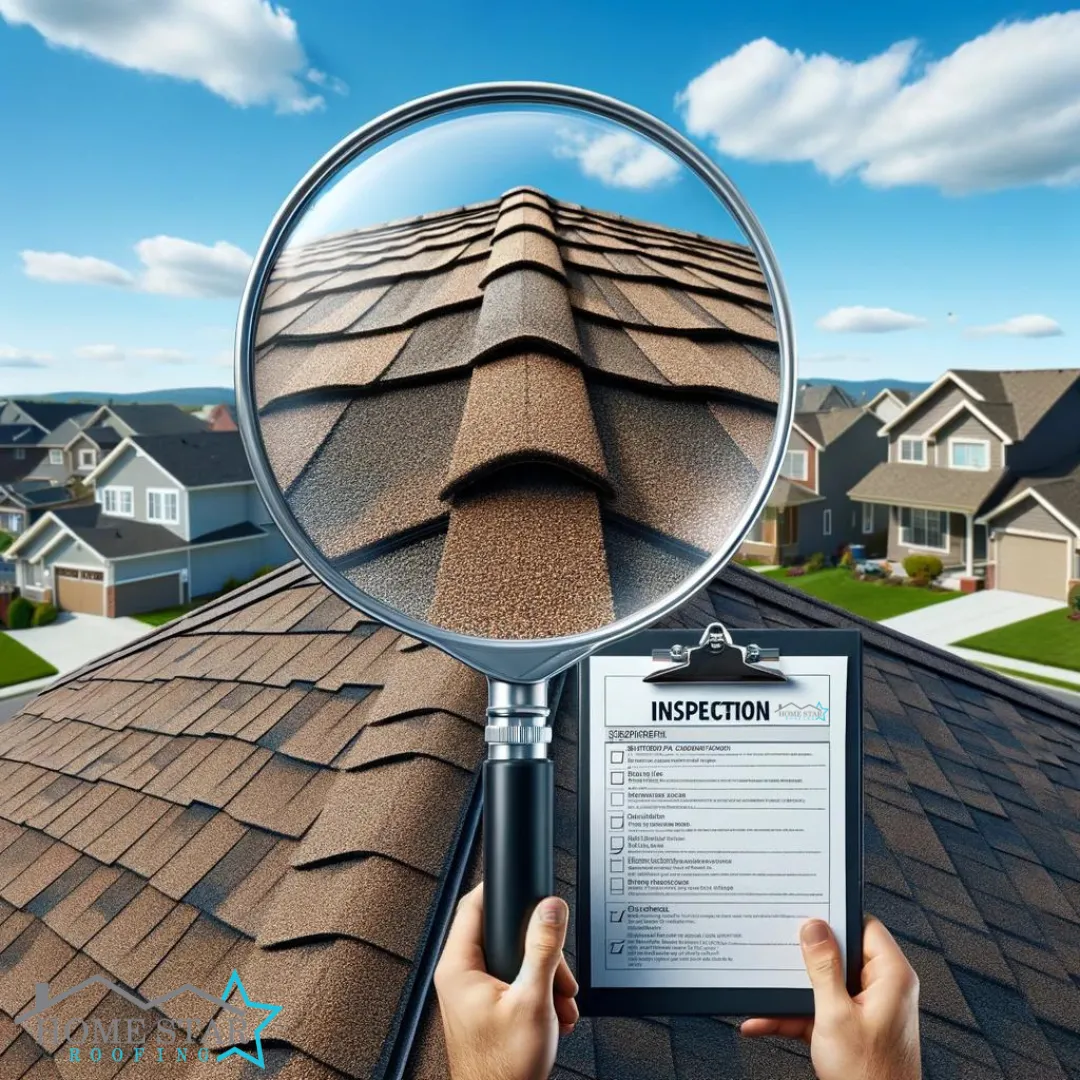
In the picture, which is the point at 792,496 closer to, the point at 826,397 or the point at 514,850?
the point at 826,397

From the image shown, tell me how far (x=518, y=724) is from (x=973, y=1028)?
3.12 feet

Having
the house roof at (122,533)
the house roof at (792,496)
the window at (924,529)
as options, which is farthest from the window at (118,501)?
the window at (924,529)

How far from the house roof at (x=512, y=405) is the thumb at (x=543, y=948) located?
27 centimetres

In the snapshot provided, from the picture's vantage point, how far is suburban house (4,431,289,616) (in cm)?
1730

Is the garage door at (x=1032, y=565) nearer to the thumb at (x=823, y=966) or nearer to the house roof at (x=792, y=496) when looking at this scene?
the house roof at (x=792, y=496)

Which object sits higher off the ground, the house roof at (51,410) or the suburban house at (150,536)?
the house roof at (51,410)

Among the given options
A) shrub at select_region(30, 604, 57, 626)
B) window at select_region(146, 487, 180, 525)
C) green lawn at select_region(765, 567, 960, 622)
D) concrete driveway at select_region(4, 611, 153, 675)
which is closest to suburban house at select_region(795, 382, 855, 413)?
green lawn at select_region(765, 567, 960, 622)

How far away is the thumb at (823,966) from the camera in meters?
0.94

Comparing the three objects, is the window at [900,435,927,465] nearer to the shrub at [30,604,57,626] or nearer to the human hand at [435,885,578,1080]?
the shrub at [30,604,57,626]

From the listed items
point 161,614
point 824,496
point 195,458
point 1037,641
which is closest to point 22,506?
point 195,458

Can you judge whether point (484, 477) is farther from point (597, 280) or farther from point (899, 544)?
point (899, 544)

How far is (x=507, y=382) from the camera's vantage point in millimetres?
1144

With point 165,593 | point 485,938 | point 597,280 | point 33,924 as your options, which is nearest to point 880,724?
point 597,280

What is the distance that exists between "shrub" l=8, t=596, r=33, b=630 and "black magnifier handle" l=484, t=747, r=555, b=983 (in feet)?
63.0
